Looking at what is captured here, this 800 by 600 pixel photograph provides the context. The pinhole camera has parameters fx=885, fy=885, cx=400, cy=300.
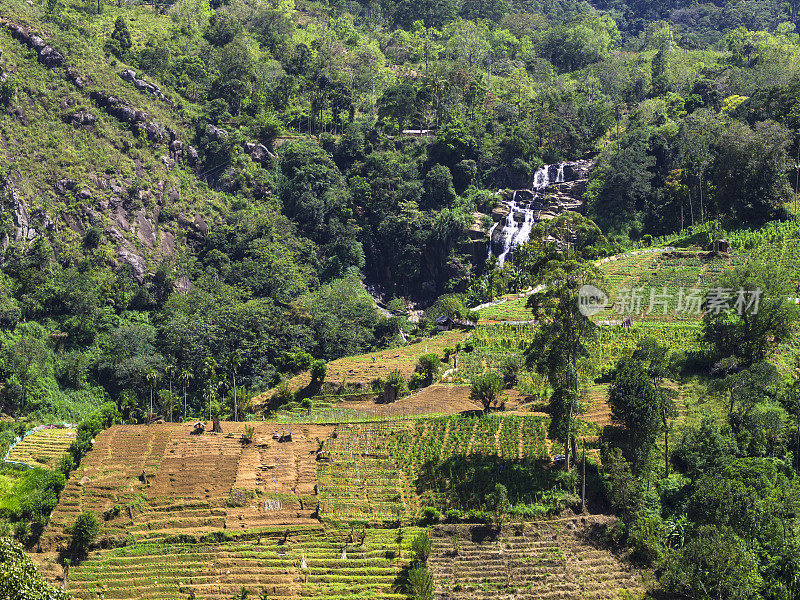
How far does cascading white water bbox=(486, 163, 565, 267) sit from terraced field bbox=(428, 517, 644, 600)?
4245cm

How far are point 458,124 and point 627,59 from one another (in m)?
39.0

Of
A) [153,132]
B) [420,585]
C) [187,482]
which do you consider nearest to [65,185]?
[153,132]

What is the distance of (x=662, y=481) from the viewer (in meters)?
43.2

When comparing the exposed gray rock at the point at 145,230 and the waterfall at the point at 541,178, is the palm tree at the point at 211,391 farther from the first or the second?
the waterfall at the point at 541,178

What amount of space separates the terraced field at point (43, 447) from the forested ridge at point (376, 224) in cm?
217

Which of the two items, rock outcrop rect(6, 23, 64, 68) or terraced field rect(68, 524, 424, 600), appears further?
rock outcrop rect(6, 23, 64, 68)

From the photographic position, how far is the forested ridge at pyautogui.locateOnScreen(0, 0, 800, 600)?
1694 inches

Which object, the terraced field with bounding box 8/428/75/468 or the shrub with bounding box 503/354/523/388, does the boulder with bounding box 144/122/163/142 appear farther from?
the shrub with bounding box 503/354/523/388

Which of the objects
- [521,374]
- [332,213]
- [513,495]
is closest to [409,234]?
[332,213]

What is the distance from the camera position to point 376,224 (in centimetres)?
8744

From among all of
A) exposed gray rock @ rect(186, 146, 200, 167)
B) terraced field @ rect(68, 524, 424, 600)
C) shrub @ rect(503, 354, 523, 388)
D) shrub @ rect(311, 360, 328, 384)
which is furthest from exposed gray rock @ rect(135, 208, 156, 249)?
terraced field @ rect(68, 524, 424, 600)

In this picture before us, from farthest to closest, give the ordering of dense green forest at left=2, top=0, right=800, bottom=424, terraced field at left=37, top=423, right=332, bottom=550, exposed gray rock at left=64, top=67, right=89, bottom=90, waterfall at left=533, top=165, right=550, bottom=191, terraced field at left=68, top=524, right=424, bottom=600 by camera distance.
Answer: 1. waterfall at left=533, top=165, right=550, bottom=191
2. exposed gray rock at left=64, top=67, right=89, bottom=90
3. dense green forest at left=2, top=0, right=800, bottom=424
4. terraced field at left=37, top=423, right=332, bottom=550
5. terraced field at left=68, top=524, right=424, bottom=600

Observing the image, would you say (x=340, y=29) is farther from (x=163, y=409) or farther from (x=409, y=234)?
(x=163, y=409)

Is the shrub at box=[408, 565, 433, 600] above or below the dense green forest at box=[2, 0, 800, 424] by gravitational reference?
below
